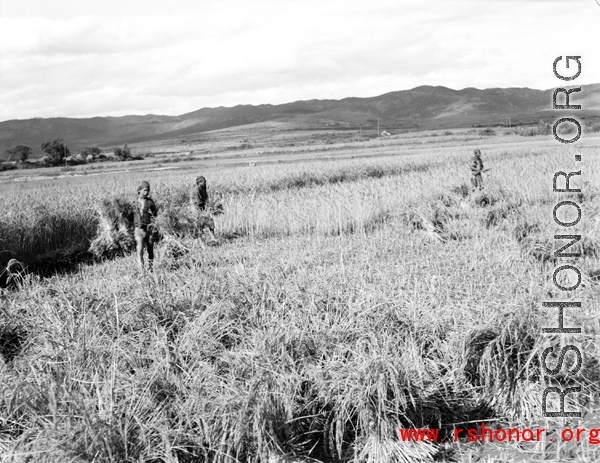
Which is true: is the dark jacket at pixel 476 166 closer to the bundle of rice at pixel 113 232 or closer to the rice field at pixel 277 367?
the rice field at pixel 277 367

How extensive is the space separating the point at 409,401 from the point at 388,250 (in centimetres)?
598

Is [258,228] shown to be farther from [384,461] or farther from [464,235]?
[384,461]

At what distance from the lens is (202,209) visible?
1360cm

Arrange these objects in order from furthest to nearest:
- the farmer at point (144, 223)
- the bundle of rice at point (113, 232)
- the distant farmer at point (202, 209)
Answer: the distant farmer at point (202, 209)
the bundle of rice at point (113, 232)
the farmer at point (144, 223)

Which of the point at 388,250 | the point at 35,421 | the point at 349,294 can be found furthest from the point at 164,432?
the point at 388,250

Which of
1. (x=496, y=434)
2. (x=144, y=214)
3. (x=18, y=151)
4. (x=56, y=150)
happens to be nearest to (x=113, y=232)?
(x=144, y=214)

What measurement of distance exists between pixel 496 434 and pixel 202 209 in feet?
32.7

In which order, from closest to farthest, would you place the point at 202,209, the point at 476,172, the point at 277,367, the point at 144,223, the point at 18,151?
the point at 277,367
the point at 144,223
the point at 202,209
the point at 476,172
the point at 18,151

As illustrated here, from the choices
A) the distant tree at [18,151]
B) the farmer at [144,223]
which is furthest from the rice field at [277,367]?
the distant tree at [18,151]

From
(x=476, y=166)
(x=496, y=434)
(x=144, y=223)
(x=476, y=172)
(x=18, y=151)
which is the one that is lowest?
(x=496, y=434)

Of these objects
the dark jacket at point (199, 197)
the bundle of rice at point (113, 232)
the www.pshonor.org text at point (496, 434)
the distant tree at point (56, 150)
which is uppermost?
the distant tree at point (56, 150)

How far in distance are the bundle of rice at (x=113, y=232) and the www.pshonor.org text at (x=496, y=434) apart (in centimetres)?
940

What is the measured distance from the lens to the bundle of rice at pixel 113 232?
12.7 metres

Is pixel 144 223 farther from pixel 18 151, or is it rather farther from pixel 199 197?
pixel 18 151
